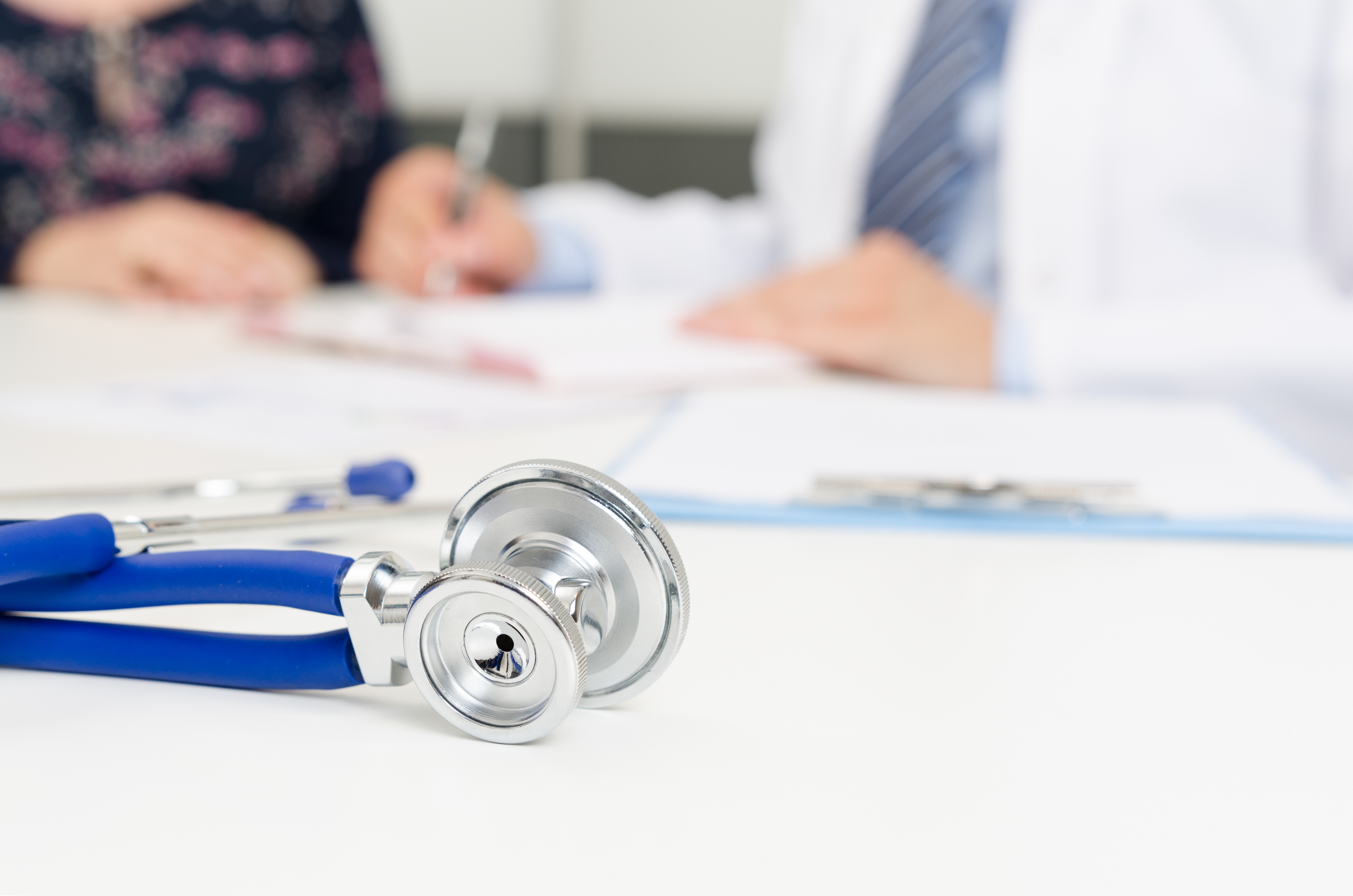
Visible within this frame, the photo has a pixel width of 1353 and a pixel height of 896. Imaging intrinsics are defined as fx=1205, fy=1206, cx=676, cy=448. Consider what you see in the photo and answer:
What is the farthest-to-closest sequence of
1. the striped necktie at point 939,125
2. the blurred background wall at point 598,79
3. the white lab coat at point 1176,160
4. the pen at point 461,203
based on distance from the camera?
the blurred background wall at point 598,79, the pen at point 461,203, the striped necktie at point 939,125, the white lab coat at point 1176,160

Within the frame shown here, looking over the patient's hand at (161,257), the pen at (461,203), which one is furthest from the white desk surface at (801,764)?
→ the patient's hand at (161,257)

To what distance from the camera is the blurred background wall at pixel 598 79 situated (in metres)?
2.31

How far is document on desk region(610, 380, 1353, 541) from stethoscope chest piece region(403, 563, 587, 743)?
186mm

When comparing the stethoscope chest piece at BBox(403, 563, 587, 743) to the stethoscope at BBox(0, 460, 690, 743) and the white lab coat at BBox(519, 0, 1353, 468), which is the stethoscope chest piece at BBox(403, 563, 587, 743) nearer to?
the stethoscope at BBox(0, 460, 690, 743)

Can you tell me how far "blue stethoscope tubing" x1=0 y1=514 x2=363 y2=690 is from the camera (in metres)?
0.24

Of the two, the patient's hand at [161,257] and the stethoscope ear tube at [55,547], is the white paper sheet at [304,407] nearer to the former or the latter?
the stethoscope ear tube at [55,547]

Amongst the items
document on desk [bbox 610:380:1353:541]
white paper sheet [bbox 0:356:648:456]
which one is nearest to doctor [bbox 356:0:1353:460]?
document on desk [bbox 610:380:1353:541]

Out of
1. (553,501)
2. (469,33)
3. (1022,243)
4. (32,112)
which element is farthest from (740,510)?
(469,33)

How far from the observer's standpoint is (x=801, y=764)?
235 millimetres

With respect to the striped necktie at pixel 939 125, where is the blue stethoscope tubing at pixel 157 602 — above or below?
below

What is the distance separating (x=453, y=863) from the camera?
0.65 ft

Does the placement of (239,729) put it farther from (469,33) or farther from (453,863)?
→ (469,33)

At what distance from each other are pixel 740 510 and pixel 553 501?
0.18 meters

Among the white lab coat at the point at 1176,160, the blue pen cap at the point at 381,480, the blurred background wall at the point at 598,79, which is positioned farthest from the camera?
the blurred background wall at the point at 598,79
